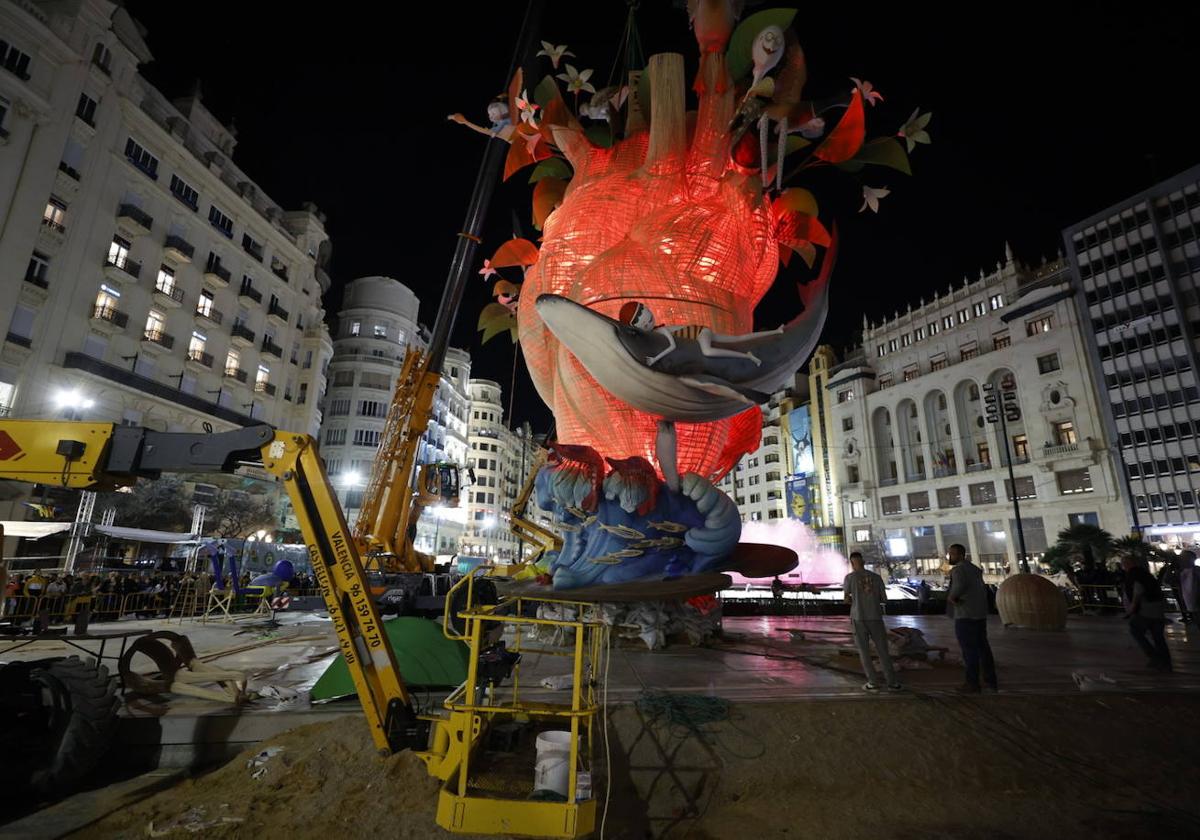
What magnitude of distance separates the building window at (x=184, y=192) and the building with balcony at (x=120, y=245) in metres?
0.10

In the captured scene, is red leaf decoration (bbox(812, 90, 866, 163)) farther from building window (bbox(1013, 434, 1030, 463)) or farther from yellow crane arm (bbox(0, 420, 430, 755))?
building window (bbox(1013, 434, 1030, 463))

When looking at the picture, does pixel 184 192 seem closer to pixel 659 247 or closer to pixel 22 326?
pixel 22 326

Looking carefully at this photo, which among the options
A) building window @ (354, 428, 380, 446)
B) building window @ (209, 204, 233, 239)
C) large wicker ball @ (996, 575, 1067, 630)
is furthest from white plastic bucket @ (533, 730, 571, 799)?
building window @ (354, 428, 380, 446)

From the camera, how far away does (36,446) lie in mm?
6109

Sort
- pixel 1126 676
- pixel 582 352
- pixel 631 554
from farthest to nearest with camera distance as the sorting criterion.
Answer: pixel 631 554 → pixel 582 352 → pixel 1126 676

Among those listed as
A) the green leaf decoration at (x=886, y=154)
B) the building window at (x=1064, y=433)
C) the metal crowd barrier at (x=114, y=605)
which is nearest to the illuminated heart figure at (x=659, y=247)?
the green leaf decoration at (x=886, y=154)

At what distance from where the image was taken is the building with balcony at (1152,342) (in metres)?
42.8

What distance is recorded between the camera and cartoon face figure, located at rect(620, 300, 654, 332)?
11.7m

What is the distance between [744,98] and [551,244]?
524cm

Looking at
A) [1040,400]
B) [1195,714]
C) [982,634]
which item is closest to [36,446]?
[982,634]

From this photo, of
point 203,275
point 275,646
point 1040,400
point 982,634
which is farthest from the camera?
point 1040,400

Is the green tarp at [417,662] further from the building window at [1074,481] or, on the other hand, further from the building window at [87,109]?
the building window at [1074,481]

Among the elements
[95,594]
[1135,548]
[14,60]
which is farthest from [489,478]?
[1135,548]

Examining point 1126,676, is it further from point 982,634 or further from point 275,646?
point 275,646
